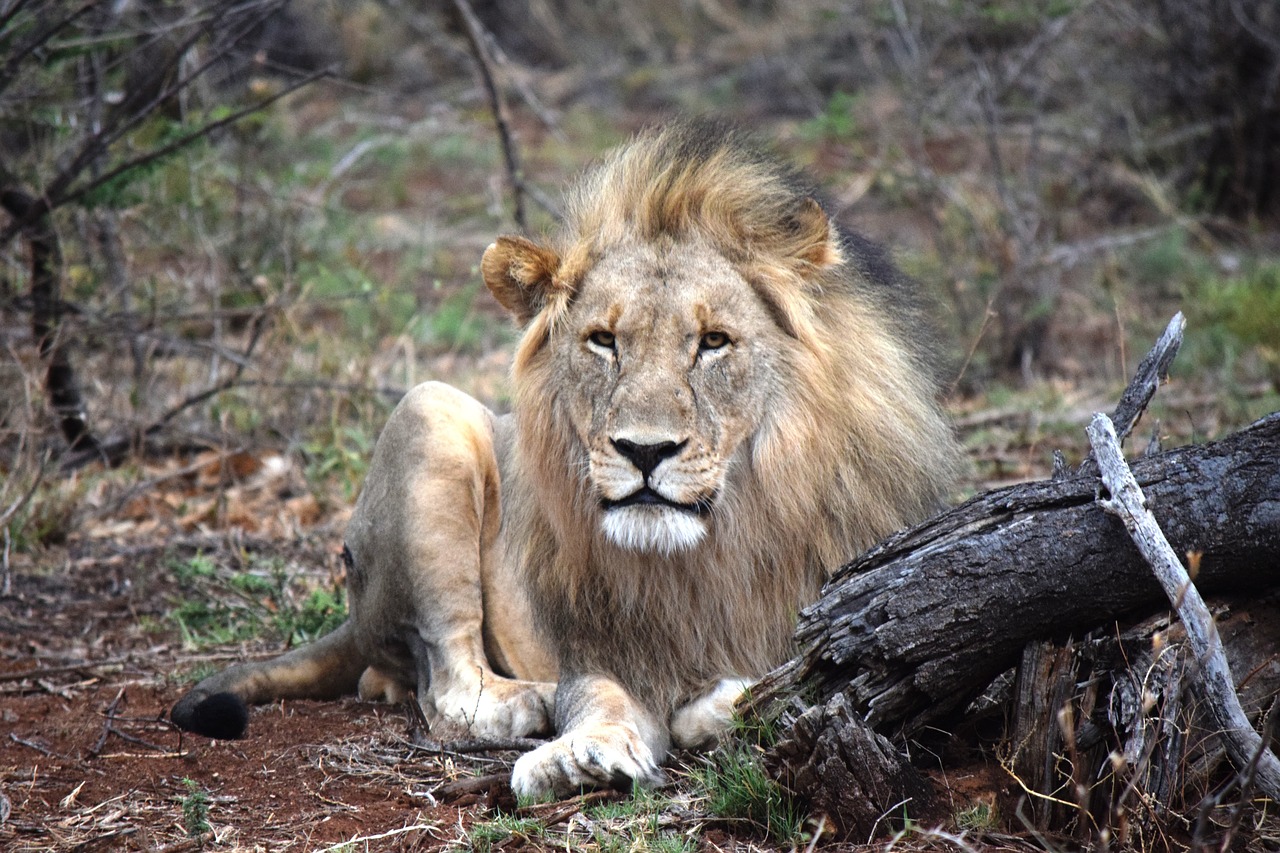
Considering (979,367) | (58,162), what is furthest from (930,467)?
(58,162)

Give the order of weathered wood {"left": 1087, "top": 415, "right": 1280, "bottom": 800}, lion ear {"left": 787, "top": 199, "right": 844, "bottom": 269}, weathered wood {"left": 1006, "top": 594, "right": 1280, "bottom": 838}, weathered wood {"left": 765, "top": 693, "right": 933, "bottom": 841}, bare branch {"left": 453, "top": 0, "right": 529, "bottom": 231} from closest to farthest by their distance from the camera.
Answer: weathered wood {"left": 1087, "top": 415, "right": 1280, "bottom": 800}, weathered wood {"left": 1006, "top": 594, "right": 1280, "bottom": 838}, weathered wood {"left": 765, "top": 693, "right": 933, "bottom": 841}, lion ear {"left": 787, "top": 199, "right": 844, "bottom": 269}, bare branch {"left": 453, "top": 0, "right": 529, "bottom": 231}

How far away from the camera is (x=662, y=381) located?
11.3 ft

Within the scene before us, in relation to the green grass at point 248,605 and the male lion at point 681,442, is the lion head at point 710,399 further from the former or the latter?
the green grass at point 248,605

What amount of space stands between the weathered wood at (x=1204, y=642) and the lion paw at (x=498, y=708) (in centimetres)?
199

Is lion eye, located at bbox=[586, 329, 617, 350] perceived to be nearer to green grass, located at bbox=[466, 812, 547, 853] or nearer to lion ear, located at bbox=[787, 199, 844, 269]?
lion ear, located at bbox=[787, 199, 844, 269]

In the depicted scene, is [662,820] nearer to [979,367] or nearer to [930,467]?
[930,467]

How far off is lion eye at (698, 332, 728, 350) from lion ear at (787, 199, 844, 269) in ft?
1.09

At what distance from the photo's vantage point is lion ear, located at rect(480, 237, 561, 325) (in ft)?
12.4

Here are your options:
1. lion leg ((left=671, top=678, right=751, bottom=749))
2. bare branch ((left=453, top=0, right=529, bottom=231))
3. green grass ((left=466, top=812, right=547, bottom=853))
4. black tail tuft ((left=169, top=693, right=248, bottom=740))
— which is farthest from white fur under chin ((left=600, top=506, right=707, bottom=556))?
bare branch ((left=453, top=0, right=529, bottom=231))

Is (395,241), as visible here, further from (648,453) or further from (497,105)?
(648,453)

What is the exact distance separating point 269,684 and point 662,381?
5.97 ft

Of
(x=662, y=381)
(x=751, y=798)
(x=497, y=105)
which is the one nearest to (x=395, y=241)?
(x=497, y=105)

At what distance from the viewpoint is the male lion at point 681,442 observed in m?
3.44

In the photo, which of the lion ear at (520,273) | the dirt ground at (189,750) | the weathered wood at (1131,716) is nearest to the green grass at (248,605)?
the dirt ground at (189,750)
